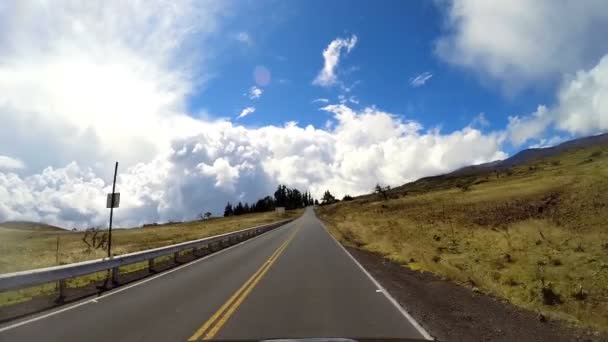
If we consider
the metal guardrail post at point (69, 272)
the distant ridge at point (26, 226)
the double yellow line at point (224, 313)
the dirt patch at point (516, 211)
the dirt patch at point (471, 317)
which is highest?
the distant ridge at point (26, 226)

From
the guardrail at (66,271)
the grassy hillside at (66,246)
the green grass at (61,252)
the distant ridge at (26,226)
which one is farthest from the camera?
the distant ridge at (26,226)

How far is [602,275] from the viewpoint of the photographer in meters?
14.1

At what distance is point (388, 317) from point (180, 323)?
3702 millimetres

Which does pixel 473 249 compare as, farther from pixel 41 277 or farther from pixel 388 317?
pixel 41 277

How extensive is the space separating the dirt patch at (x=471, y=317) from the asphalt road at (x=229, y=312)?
0.51m

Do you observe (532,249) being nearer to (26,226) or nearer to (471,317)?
(471,317)

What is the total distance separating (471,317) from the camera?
835 cm

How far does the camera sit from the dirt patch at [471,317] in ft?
23.2

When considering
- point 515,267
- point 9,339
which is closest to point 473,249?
point 515,267

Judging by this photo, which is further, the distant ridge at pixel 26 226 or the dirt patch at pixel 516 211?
the distant ridge at pixel 26 226

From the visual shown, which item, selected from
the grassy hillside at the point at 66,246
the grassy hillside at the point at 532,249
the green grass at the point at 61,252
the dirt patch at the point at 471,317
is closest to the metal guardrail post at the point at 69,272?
the green grass at the point at 61,252

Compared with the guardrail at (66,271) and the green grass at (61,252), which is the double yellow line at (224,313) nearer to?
the guardrail at (66,271)

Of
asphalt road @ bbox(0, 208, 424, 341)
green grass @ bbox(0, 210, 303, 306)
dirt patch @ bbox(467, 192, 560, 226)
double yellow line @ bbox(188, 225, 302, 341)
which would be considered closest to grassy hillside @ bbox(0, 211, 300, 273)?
green grass @ bbox(0, 210, 303, 306)

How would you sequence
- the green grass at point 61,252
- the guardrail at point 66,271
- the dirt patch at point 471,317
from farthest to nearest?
the green grass at point 61,252, the guardrail at point 66,271, the dirt patch at point 471,317
